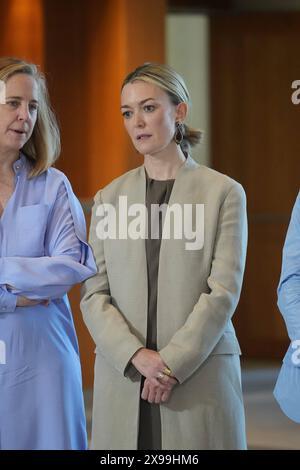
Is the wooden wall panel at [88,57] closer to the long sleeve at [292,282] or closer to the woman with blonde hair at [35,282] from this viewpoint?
the woman with blonde hair at [35,282]

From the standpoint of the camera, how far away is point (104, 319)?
8.59 feet

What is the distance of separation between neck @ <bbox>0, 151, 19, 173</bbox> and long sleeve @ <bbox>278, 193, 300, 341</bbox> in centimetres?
82

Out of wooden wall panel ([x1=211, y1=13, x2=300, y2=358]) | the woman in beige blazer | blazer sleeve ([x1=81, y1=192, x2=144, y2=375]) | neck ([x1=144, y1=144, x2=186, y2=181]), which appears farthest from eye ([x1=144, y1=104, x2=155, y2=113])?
wooden wall panel ([x1=211, y1=13, x2=300, y2=358])

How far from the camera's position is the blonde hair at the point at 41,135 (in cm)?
274

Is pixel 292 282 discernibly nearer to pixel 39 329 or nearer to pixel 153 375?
pixel 153 375

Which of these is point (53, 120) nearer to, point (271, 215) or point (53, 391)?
point (53, 391)

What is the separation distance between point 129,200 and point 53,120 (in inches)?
14.0

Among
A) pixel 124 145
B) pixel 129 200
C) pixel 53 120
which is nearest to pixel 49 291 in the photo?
pixel 129 200

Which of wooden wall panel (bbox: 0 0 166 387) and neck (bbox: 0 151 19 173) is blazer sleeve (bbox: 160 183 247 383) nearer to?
neck (bbox: 0 151 19 173)

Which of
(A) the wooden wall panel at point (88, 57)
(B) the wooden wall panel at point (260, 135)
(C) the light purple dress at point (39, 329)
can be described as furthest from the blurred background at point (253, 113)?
(C) the light purple dress at point (39, 329)

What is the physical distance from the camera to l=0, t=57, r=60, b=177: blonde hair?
2742 millimetres

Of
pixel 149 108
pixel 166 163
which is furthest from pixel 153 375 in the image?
pixel 149 108

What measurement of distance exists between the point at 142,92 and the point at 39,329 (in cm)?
70

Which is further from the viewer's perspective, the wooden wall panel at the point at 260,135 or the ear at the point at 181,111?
the wooden wall panel at the point at 260,135
